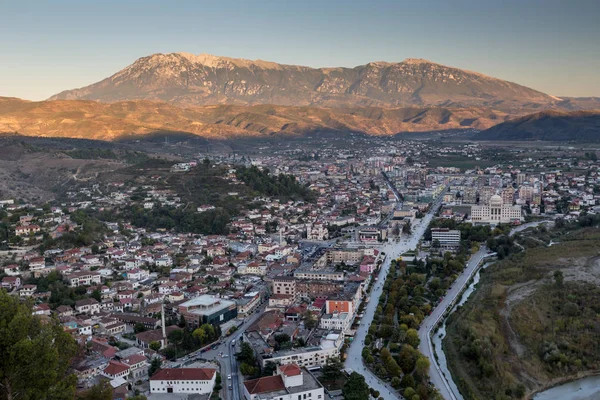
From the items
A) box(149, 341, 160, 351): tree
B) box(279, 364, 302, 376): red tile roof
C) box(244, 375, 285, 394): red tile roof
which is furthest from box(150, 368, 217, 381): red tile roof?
box(149, 341, 160, 351): tree

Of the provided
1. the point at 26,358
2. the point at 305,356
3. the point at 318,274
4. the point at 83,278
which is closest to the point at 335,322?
the point at 305,356

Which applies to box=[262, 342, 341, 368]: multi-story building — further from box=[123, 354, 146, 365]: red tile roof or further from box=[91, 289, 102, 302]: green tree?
box=[91, 289, 102, 302]: green tree

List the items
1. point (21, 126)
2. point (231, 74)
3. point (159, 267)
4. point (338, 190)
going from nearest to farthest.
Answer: point (159, 267) < point (338, 190) < point (21, 126) < point (231, 74)

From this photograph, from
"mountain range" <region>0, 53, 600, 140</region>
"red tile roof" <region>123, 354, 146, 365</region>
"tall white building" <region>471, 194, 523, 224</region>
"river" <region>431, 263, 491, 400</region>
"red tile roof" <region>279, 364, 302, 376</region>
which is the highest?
"mountain range" <region>0, 53, 600, 140</region>

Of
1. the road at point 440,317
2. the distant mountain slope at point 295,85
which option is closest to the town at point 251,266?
the road at point 440,317

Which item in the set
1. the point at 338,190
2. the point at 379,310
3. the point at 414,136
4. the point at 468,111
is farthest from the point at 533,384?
the point at 468,111

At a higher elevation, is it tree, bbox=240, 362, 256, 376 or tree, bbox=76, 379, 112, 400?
tree, bbox=76, 379, 112, 400

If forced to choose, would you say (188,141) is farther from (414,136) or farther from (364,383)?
(364,383)
